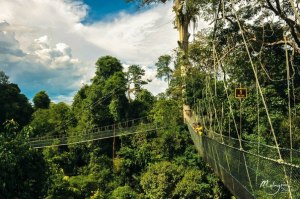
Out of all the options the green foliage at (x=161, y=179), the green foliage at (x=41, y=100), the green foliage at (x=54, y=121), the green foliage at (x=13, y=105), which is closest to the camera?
the green foliage at (x=161, y=179)

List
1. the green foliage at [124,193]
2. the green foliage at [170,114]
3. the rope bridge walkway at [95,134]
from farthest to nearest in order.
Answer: the rope bridge walkway at [95,134] < the green foliage at [170,114] < the green foliage at [124,193]

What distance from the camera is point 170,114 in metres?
17.7

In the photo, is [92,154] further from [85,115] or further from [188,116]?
[188,116]

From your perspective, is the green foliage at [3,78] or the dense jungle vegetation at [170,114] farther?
the green foliage at [3,78]

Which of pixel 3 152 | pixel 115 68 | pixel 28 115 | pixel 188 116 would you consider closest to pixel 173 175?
pixel 188 116

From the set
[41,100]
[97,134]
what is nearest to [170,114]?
[97,134]

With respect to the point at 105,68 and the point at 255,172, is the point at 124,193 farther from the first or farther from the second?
the point at 255,172

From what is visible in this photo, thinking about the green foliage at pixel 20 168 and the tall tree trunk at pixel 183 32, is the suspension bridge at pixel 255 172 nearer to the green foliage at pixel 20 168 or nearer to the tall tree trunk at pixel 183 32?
the green foliage at pixel 20 168

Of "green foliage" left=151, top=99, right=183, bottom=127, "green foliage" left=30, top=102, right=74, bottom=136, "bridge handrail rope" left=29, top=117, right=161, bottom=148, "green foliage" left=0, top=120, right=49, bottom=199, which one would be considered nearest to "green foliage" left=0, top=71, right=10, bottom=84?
"green foliage" left=30, top=102, right=74, bottom=136

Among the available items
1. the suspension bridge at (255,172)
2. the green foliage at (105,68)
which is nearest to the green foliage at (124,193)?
the suspension bridge at (255,172)

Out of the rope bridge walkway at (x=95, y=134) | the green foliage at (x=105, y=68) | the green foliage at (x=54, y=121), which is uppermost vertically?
the green foliage at (x=105, y=68)

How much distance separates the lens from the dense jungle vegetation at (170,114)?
7711 millimetres

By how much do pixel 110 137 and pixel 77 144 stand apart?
1621mm

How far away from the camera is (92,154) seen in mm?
19953
